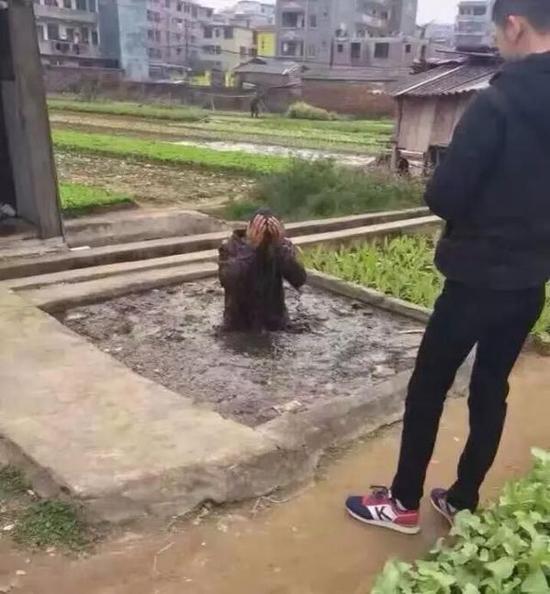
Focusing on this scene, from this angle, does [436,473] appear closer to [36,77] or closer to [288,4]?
[36,77]

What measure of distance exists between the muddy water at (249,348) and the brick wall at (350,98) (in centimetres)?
3103

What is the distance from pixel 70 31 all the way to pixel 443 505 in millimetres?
44670

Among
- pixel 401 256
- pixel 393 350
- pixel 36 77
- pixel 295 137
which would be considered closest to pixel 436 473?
pixel 393 350

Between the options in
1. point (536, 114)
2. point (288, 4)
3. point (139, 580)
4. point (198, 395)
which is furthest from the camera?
point (288, 4)

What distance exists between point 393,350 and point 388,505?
214cm

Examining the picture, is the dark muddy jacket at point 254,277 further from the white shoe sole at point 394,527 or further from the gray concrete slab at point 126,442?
the white shoe sole at point 394,527

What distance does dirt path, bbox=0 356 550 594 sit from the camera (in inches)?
103

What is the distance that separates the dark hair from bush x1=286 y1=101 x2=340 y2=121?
106 feet

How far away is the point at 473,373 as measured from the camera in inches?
107

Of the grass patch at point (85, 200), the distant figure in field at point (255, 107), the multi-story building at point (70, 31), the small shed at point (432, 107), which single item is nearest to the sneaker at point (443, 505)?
the grass patch at point (85, 200)

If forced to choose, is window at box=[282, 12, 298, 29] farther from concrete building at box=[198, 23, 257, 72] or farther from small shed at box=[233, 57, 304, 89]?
small shed at box=[233, 57, 304, 89]

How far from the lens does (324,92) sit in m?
36.6

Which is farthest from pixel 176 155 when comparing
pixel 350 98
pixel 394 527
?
pixel 350 98

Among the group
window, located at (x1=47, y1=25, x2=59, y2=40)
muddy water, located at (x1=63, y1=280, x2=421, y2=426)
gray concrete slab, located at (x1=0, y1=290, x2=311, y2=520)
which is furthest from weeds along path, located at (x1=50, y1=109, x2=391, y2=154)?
gray concrete slab, located at (x1=0, y1=290, x2=311, y2=520)
